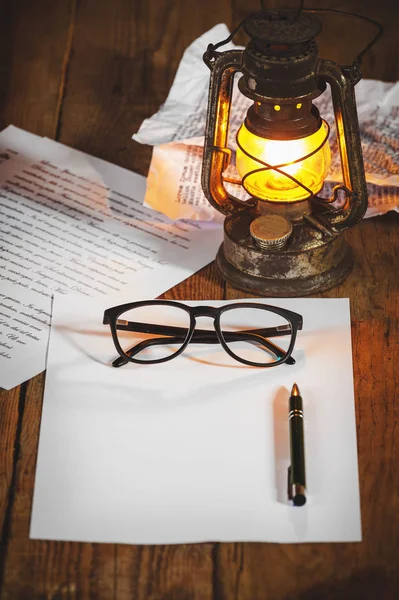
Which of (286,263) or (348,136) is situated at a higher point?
(348,136)

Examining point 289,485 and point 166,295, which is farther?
point 166,295

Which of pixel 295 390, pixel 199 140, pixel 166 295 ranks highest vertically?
pixel 199 140

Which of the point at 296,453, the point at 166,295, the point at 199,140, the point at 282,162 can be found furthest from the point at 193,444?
the point at 199,140

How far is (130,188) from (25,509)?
516 millimetres

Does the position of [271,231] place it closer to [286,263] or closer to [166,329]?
[286,263]

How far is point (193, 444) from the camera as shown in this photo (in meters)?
0.86

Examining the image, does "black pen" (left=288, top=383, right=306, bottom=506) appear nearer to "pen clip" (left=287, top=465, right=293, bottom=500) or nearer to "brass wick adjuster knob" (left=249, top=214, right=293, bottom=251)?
"pen clip" (left=287, top=465, right=293, bottom=500)

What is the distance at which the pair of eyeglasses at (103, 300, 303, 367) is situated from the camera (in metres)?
0.93

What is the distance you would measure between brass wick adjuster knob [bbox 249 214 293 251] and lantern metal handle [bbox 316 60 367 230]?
58 millimetres

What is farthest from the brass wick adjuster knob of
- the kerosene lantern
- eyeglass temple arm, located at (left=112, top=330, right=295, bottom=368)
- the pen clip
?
the pen clip

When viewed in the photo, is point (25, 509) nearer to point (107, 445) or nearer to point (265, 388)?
point (107, 445)

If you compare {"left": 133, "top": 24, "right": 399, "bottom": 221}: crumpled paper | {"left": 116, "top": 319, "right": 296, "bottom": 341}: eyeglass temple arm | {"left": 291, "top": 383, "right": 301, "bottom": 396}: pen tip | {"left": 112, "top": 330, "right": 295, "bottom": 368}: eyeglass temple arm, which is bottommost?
{"left": 291, "top": 383, "right": 301, "bottom": 396}: pen tip

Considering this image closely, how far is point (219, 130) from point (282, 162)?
81mm

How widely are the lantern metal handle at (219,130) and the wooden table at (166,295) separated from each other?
0.30 feet
